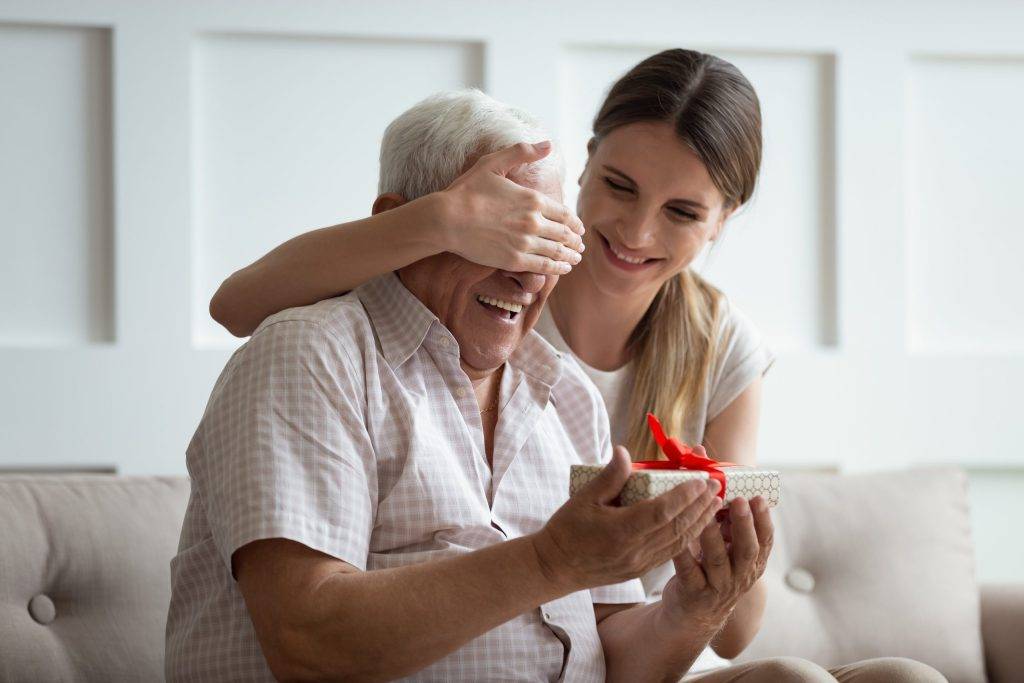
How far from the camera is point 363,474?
124 cm

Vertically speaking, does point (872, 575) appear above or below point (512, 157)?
below

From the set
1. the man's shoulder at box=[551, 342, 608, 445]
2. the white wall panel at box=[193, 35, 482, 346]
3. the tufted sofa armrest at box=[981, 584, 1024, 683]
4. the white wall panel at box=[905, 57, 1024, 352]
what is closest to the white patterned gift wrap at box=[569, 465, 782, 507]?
the man's shoulder at box=[551, 342, 608, 445]

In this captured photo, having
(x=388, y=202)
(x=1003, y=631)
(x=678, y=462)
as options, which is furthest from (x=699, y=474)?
(x=1003, y=631)

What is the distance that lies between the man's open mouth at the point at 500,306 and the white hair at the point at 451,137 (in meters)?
0.15

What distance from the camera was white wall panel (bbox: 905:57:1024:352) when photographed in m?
2.76

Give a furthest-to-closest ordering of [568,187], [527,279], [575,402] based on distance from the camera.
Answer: [568,187] → [575,402] → [527,279]

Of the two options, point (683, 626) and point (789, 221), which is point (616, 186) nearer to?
point (683, 626)

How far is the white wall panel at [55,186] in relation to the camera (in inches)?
92.6

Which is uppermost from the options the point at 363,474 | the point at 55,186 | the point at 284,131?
the point at 284,131

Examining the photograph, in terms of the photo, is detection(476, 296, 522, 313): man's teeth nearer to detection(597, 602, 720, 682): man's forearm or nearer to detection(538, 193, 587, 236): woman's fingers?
detection(538, 193, 587, 236): woman's fingers

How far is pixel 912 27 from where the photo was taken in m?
2.73

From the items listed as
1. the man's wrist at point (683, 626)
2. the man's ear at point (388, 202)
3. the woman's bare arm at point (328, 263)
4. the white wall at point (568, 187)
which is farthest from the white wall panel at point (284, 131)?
the man's wrist at point (683, 626)

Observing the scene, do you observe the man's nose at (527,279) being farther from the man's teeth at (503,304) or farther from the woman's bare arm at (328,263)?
the woman's bare arm at (328,263)

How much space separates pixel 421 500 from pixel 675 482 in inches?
11.9
